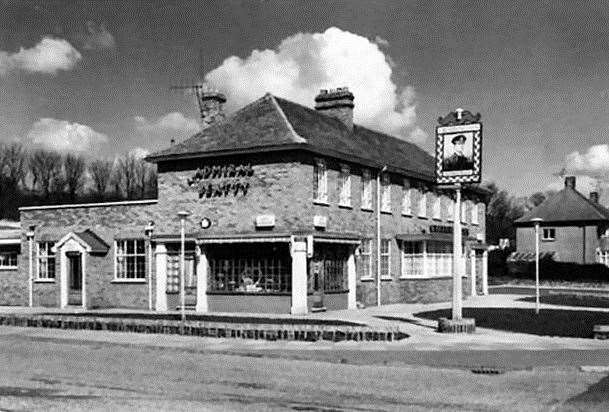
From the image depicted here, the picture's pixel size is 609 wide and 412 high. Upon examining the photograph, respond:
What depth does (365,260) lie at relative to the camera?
32.8 metres

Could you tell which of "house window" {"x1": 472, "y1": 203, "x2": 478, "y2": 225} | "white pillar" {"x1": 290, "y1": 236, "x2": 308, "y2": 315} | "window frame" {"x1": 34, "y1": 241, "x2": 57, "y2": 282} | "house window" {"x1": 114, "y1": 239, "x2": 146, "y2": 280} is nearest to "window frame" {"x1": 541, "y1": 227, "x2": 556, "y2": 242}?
"house window" {"x1": 472, "y1": 203, "x2": 478, "y2": 225}

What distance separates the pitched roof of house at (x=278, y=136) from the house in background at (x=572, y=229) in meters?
37.8

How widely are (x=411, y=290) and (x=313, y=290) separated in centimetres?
850

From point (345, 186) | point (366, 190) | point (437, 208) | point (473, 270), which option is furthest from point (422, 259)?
point (473, 270)

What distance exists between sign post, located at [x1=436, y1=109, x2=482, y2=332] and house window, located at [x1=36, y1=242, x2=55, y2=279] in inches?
735

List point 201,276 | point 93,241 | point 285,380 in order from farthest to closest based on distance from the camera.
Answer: point 93,241, point 201,276, point 285,380

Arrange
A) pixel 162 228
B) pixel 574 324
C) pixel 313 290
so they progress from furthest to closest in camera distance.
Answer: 1. pixel 162 228
2. pixel 313 290
3. pixel 574 324

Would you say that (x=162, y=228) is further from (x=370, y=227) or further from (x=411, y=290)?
(x=411, y=290)

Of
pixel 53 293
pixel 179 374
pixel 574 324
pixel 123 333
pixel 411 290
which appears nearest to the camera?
pixel 179 374

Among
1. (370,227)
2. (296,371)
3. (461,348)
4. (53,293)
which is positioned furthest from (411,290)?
(296,371)

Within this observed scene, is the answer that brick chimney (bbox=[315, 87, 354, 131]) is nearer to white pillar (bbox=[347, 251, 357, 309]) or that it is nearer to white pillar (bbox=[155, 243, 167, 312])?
white pillar (bbox=[347, 251, 357, 309])

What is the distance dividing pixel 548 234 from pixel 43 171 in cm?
5651

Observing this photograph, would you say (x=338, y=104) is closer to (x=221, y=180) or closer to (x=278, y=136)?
(x=278, y=136)

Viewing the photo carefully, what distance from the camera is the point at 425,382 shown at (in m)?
12.4
